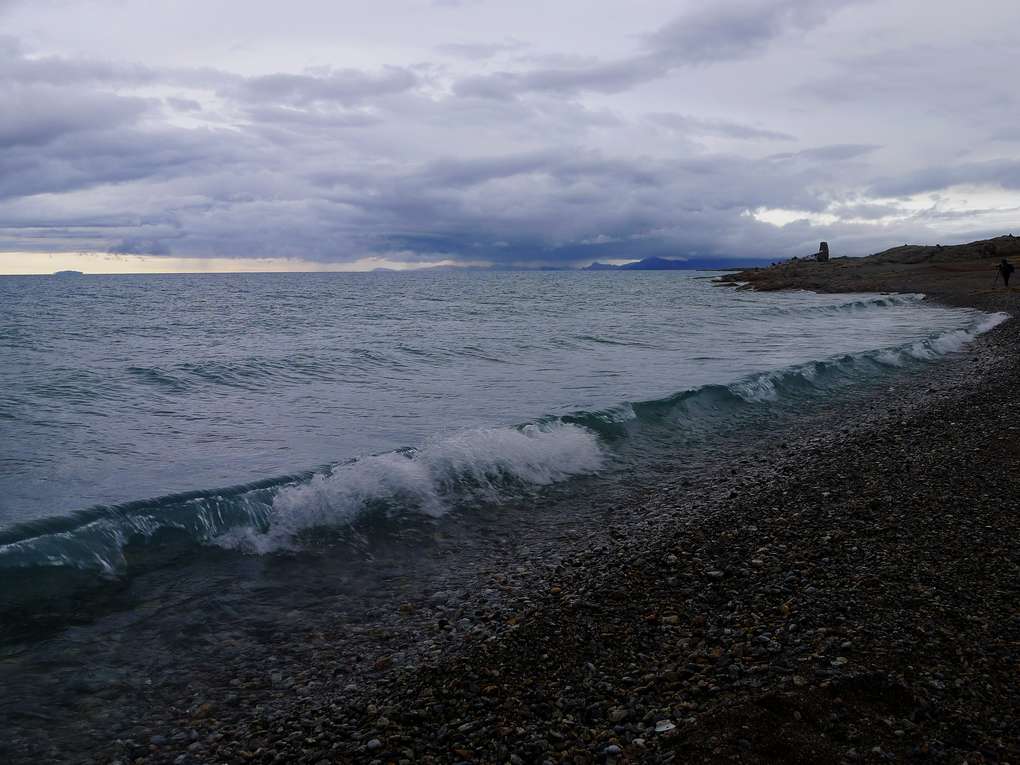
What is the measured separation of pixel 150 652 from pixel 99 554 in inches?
112

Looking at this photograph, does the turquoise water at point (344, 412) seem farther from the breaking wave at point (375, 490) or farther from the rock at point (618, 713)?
the rock at point (618, 713)

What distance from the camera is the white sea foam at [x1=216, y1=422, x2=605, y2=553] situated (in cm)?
1048

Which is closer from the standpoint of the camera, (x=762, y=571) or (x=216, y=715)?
(x=216, y=715)

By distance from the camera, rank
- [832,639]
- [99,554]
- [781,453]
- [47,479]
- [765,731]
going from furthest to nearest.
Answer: [781,453] < [47,479] < [99,554] < [832,639] < [765,731]

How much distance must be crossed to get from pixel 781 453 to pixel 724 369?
11.3 meters

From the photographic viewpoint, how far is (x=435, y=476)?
12.2 m

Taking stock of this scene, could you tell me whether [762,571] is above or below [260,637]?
above

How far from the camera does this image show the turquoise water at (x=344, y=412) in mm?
10664

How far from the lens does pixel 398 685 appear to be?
5.94 meters

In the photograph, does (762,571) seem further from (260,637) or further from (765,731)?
(260,637)

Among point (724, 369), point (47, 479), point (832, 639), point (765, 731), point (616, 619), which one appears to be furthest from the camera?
point (724, 369)

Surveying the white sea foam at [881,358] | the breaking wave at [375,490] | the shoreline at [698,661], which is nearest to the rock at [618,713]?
the shoreline at [698,661]

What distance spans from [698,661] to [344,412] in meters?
13.7

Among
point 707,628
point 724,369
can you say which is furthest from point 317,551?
point 724,369
